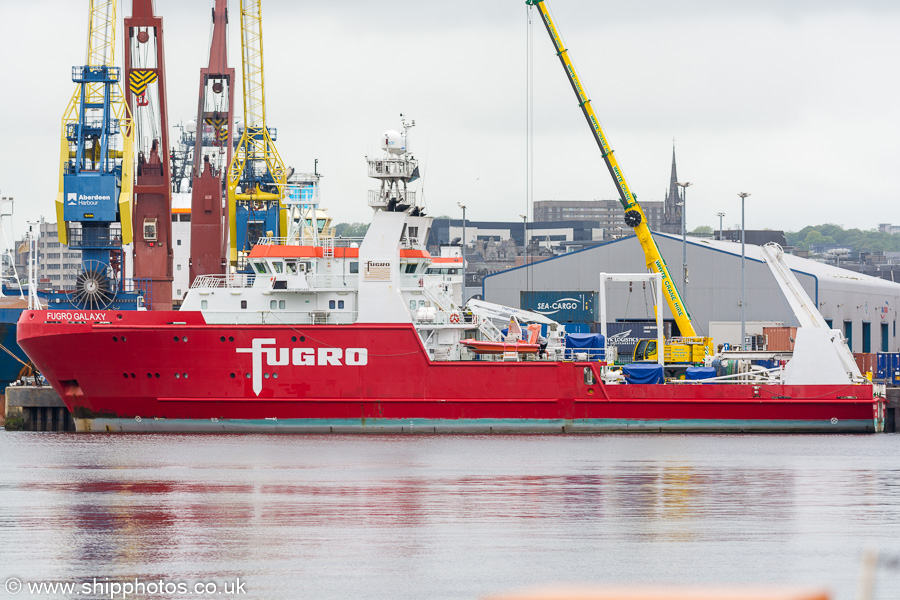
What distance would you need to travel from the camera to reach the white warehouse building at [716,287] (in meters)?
56.0

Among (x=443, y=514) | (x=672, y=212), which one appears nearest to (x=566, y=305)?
(x=443, y=514)

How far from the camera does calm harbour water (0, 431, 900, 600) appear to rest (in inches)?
601

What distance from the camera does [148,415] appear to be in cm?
3478

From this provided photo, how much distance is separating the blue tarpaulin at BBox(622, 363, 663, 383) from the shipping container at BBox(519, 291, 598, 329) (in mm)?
25445

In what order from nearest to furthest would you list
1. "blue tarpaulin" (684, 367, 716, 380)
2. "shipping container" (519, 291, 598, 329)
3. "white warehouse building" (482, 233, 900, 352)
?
"blue tarpaulin" (684, 367, 716, 380) < "white warehouse building" (482, 233, 900, 352) < "shipping container" (519, 291, 598, 329)

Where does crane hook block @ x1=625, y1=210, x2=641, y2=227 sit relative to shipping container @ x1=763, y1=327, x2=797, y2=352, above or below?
above

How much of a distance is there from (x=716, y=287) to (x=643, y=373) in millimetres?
22751

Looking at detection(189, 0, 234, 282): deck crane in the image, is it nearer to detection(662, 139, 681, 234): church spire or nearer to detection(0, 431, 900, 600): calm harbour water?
detection(0, 431, 900, 600): calm harbour water

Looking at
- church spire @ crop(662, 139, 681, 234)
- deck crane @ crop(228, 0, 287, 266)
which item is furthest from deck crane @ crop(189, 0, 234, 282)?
church spire @ crop(662, 139, 681, 234)

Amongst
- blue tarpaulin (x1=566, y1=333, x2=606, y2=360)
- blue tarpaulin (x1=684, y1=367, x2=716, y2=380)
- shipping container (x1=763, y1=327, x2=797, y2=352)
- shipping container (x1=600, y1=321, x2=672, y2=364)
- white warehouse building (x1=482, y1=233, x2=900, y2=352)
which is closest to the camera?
blue tarpaulin (x1=566, y1=333, x2=606, y2=360)

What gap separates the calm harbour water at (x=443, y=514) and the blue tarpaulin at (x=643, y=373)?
293cm

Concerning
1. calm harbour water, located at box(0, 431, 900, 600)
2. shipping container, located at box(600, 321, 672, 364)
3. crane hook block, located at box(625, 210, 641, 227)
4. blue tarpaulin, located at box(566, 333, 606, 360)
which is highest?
crane hook block, located at box(625, 210, 641, 227)

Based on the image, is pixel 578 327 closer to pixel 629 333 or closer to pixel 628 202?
pixel 629 333

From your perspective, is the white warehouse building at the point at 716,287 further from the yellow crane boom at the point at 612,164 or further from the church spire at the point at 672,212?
the church spire at the point at 672,212
